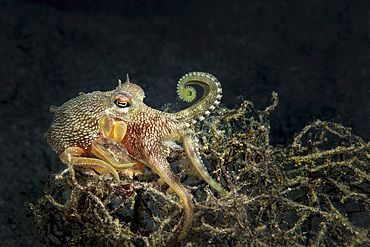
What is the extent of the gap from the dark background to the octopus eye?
2.15 m

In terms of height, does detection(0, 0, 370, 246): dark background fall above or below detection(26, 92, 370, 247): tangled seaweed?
above

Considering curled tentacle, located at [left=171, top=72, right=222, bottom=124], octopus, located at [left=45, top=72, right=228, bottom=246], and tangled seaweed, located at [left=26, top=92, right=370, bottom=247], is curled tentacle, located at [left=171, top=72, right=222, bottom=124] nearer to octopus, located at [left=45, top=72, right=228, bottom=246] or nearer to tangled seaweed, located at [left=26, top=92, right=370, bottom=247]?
octopus, located at [left=45, top=72, right=228, bottom=246]

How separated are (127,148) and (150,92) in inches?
98.2

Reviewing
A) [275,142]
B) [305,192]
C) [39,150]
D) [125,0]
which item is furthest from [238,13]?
[39,150]

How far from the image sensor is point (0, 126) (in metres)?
3.98

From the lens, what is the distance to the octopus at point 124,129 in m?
2.31

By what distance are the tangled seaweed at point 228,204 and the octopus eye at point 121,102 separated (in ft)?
2.40

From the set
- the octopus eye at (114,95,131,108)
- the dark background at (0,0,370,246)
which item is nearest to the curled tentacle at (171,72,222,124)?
the octopus eye at (114,95,131,108)

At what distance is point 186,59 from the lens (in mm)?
5359

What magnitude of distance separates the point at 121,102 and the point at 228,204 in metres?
1.46

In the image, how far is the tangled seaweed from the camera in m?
2.11

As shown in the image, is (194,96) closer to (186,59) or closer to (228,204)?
(228,204)

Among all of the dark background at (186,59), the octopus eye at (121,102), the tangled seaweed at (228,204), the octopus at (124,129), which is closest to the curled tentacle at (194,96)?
the octopus at (124,129)

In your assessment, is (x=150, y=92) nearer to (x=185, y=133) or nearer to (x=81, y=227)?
(x=185, y=133)
